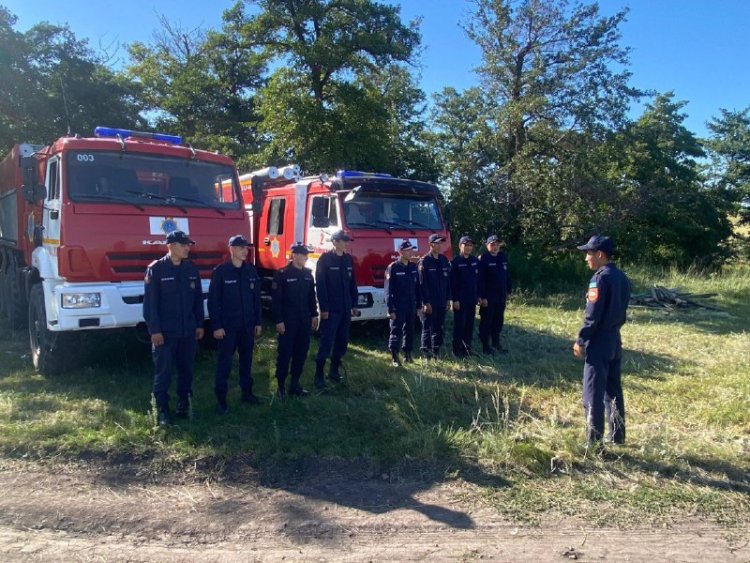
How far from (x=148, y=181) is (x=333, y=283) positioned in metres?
2.39

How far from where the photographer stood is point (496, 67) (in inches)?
634

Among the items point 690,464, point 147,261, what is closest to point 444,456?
point 690,464

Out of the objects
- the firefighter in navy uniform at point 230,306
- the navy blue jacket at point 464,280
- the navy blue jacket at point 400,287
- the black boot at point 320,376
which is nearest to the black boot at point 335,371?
the black boot at point 320,376

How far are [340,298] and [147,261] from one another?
2.14m

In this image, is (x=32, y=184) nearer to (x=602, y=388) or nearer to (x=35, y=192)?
(x=35, y=192)

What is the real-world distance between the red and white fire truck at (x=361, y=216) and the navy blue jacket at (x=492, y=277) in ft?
2.91

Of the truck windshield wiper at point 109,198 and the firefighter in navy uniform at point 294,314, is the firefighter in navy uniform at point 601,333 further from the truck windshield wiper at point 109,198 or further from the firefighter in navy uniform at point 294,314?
the truck windshield wiper at point 109,198

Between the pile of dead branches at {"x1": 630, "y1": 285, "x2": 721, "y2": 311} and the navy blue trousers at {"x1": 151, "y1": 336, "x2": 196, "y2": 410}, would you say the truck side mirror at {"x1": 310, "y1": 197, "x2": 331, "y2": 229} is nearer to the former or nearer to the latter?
the navy blue trousers at {"x1": 151, "y1": 336, "x2": 196, "y2": 410}

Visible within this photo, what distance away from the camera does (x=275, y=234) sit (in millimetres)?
9555

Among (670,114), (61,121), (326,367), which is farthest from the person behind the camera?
(670,114)

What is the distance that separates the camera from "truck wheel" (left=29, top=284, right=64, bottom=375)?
6562 mm

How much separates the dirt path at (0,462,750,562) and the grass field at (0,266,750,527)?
8.8 inches

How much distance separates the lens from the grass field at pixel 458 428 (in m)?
4.01

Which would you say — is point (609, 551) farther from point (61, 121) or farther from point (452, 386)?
point (61, 121)
